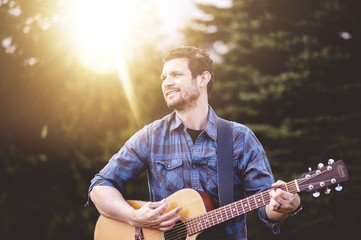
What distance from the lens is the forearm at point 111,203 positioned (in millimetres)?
2717

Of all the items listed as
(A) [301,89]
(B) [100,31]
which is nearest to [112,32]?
Answer: (B) [100,31]

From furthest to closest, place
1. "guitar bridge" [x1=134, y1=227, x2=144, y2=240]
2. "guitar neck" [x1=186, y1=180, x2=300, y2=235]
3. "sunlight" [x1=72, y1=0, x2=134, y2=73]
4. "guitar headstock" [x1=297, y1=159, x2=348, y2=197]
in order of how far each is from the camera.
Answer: "sunlight" [x1=72, y1=0, x2=134, y2=73] → "guitar bridge" [x1=134, y1=227, x2=144, y2=240] → "guitar neck" [x1=186, y1=180, x2=300, y2=235] → "guitar headstock" [x1=297, y1=159, x2=348, y2=197]

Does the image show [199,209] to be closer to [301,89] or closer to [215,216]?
[215,216]

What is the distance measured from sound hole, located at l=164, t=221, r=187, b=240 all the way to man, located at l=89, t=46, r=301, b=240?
1.7 inches

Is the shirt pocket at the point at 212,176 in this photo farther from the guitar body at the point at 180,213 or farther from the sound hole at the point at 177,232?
the sound hole at the point at 177,232

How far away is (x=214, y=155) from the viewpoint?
2.71m

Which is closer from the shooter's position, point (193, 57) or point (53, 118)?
point (193, 57)

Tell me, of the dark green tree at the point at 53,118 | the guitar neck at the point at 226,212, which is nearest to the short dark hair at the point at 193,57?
the guitar neck at the point at 226,212

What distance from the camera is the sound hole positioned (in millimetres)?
2578

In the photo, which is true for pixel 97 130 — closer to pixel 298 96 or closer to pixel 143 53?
pixel 143 53

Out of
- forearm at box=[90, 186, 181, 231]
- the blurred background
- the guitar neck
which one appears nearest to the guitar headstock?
the guitar neck

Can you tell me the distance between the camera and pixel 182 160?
274 cm

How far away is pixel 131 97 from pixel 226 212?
10.9 feet

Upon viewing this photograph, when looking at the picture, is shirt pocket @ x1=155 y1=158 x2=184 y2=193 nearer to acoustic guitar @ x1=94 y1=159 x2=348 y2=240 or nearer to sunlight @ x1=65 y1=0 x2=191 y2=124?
acoustic guitar @ x1=94 y1=159 x2=348 y2=240
